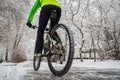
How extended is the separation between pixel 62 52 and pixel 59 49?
3.5 inches

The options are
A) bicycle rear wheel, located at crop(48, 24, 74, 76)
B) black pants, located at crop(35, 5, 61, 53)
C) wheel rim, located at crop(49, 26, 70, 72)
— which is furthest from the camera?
black pants, located at crop(35, 5, 61, 53)

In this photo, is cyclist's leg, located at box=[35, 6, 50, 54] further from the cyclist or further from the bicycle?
the bicycle

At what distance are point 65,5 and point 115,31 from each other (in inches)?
362

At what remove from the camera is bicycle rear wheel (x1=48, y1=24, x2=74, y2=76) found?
3449 mm

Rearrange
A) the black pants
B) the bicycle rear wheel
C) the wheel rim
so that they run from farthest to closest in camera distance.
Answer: the black pants
the wheel rim
the bicycle rear wheel

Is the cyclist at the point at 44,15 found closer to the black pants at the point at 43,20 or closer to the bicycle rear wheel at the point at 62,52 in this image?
the black pants at the point at 43,20

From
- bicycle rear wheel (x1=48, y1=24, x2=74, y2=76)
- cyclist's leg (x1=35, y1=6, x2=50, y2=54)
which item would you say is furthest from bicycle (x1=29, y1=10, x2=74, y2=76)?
cyclist's leg (x1=35, y1=6, x2=50, y2=54)

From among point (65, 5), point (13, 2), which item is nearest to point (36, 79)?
point (13, 2)

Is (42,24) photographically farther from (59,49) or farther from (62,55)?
(62,55)

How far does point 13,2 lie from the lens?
2458cm

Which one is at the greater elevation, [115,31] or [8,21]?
[8,21]

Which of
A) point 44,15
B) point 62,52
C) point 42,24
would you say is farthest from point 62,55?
point 44,15

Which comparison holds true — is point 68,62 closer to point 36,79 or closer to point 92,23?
point 36,79

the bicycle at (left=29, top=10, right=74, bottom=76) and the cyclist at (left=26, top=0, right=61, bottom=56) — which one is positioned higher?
the cyclist at (left=26, top=0, right=61, bottom=56)
